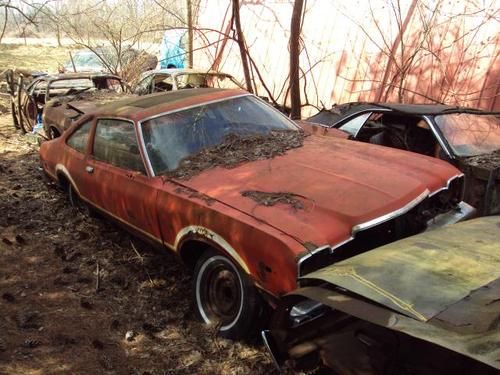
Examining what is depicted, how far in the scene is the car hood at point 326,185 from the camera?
3.04 metres

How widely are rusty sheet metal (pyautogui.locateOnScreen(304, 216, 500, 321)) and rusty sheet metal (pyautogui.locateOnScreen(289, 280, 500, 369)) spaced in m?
0.05

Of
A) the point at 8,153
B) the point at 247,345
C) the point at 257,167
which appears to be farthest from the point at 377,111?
the point at 8,153

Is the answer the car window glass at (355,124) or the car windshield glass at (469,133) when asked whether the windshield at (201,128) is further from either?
the car windshield glass at (469,133)

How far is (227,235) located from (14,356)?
64.9 inches

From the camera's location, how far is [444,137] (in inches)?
199

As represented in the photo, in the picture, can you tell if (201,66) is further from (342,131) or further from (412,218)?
(412,218)

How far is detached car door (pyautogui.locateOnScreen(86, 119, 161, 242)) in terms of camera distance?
13.2ft

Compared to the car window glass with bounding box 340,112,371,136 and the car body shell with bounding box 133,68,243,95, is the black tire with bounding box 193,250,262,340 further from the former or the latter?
the car body shell with bounding box 133,68,243,95

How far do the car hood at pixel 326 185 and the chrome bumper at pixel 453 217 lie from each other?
0.24m

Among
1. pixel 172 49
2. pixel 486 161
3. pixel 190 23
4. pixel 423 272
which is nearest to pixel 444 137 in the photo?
pixel 486 161

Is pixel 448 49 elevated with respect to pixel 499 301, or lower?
elevated

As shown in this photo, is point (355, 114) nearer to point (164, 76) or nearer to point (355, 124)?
point (355, 124)

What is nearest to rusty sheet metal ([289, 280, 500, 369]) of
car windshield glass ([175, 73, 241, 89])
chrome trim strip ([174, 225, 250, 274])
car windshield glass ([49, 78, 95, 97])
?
chrome trim strip ([174, 225, 250, 274])

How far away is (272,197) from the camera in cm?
334
